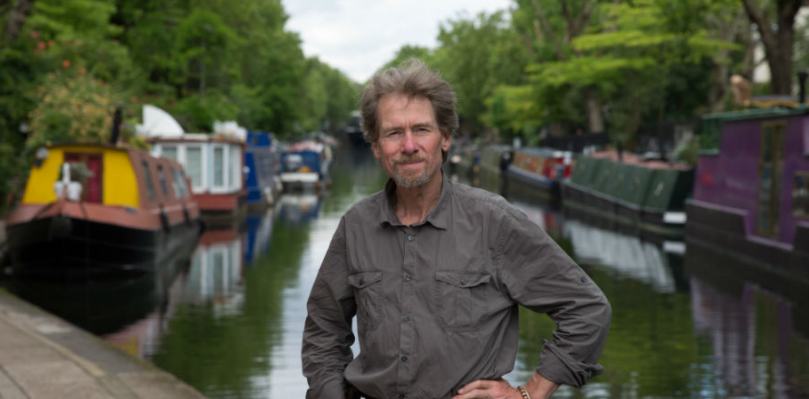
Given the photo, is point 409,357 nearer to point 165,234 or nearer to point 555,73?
point 165,234

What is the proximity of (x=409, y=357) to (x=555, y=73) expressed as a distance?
4605 centimetres

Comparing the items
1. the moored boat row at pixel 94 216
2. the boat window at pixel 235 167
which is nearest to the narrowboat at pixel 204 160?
the boat window at pixel 235 167

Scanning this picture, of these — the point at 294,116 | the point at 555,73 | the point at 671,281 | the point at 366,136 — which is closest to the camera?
the point at 366,136

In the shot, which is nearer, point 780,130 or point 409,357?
point 409,357

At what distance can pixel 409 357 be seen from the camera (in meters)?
3.20

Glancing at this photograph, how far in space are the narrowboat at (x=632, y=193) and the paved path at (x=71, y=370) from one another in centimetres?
1824

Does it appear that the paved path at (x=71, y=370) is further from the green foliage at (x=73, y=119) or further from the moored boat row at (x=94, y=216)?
the green foliage at (x=73, y=119)

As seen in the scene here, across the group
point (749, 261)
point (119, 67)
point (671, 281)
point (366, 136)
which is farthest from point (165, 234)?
point (366, 136)

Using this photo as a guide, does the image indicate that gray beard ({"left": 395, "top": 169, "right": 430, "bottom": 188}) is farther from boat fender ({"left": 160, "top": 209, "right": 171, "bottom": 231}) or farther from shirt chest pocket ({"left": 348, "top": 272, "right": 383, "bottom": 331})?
boat fender ({"left": 160, "top": 209, "right": 171, "bottom": 231})

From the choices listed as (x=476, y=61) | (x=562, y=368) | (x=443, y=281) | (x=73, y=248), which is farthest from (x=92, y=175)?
(x=476, y=61)

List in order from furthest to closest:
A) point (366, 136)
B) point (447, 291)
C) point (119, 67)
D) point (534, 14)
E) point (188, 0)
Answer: point (534, 14) < point (188, 0) < point (119, 67) < point (366, 136) < point (447, 291)

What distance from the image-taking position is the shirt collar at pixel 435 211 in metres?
3.22

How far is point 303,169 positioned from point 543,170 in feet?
32.7

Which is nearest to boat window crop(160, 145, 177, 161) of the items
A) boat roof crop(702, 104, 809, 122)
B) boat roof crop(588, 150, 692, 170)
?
boat roof crop(588, 150, 692, 170)
